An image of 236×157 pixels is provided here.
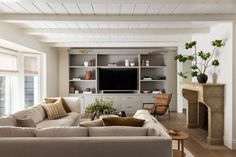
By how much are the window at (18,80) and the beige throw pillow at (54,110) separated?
3.69ft

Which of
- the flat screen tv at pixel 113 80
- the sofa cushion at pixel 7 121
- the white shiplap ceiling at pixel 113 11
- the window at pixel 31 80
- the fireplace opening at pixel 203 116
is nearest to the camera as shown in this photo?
the white shiplap ceiling at pixel 113 11

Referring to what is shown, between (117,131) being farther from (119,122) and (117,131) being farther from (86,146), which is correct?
(86,146)

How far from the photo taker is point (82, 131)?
2.99 metres

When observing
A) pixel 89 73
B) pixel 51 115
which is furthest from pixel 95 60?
pixel 51 115

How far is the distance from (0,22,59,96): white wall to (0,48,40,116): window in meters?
0.29

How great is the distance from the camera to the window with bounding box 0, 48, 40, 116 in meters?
5.90

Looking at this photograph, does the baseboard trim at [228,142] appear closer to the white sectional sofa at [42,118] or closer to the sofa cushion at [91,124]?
the sofa cushion at [91,124]

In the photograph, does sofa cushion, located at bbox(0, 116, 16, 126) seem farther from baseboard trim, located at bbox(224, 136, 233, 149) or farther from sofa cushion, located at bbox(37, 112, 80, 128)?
baseboard trim, located at bbox(224, 136, 233, 149)

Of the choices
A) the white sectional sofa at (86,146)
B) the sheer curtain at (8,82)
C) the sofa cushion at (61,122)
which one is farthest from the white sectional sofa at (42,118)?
the white sectional sofa at (86,146)

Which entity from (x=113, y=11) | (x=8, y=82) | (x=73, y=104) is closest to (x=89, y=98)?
(x=73, y=104)

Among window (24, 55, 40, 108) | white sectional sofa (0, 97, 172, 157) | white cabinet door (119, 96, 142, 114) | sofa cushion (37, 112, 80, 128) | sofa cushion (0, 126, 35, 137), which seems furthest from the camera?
white cabinet door (119, 96, 142, 114)

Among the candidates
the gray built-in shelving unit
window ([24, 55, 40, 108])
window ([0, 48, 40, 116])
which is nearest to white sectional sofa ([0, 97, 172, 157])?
window ([0, 48, 40, 116])

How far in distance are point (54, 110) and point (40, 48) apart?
220cm

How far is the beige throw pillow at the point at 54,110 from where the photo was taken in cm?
554
